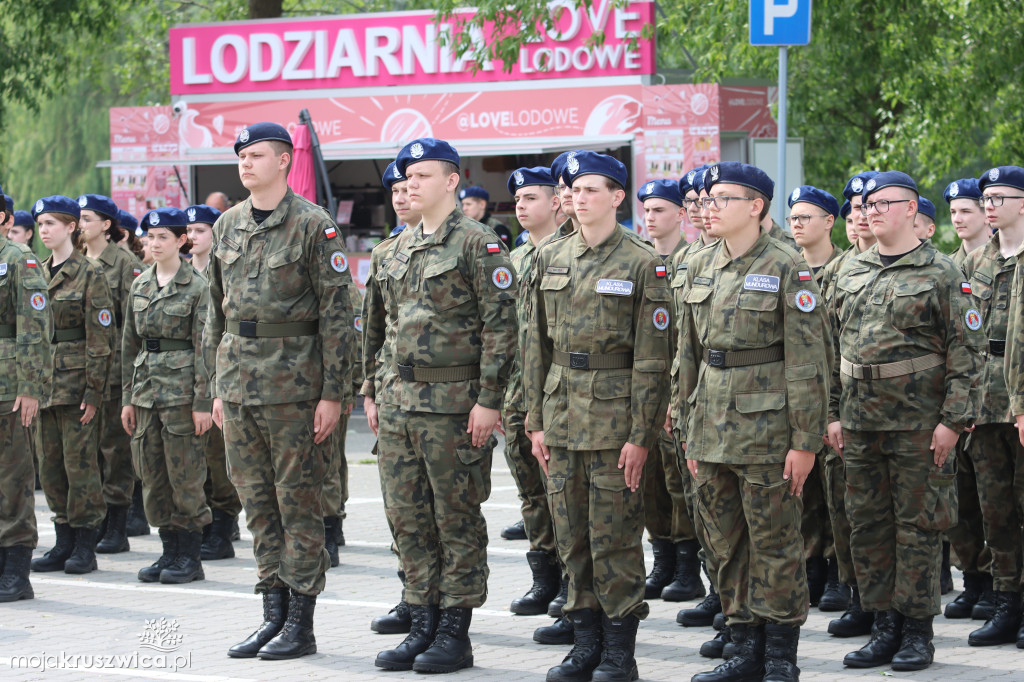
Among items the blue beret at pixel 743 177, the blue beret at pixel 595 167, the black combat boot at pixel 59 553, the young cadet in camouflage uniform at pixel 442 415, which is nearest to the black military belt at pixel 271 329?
the young cadet in camouflage uniform at pixel 442 415

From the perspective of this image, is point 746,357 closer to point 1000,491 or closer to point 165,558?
point 1000,491

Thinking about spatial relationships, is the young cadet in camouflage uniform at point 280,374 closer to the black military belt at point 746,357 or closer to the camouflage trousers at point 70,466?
the black military belt at point 746,357

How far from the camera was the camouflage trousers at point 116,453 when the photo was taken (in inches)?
396

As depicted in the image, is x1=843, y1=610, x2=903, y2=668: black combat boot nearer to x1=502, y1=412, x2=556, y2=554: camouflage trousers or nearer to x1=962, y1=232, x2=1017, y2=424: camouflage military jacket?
x1=962, y1=232, x2=1017, y2=424: camouflage military jacket

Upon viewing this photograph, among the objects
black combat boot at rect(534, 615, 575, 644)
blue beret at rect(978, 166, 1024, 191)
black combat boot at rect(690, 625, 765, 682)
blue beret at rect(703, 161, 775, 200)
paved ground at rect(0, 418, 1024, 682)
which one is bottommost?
paved ground at rect(0, 418, 1024, 682)

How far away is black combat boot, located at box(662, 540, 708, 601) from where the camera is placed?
8.12 metres

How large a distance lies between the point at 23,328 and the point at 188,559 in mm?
1852

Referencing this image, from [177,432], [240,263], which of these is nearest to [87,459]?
[177,432]

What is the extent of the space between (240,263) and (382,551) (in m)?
3.59

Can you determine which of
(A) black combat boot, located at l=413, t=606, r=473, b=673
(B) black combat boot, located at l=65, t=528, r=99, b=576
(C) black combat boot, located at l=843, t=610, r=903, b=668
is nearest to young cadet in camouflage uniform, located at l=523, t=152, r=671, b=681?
(A) black combat boot, located at l=413, t=606, r=473, b=673

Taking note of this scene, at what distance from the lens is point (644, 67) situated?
16656 mm

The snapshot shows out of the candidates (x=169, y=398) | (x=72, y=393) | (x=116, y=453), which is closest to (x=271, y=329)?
(x=169, y=398)

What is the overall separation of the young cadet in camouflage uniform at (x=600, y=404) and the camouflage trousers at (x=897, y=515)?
3.94 feet

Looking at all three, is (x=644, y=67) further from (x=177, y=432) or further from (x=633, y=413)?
(x=633, y=413)
